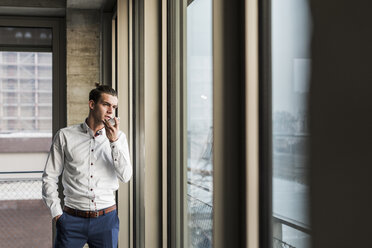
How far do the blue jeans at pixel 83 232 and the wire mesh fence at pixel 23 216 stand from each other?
92.6 inches

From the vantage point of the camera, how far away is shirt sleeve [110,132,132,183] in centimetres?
237

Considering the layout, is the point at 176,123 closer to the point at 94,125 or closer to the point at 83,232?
the point at 94,125

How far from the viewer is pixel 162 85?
2184 mm

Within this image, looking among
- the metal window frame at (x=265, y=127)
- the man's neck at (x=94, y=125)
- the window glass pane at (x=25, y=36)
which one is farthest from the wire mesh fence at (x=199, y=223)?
the window glass pane at (x=25, y=36)

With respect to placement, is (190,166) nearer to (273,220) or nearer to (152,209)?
(152,209)

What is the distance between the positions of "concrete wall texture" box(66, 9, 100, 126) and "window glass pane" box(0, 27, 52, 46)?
23.4 inches

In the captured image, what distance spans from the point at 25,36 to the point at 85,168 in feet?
9.44

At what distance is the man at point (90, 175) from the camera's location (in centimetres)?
242

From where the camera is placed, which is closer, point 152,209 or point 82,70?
point 152,209

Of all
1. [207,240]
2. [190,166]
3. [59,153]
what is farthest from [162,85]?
[207,240]

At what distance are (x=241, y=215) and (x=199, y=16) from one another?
0.78m

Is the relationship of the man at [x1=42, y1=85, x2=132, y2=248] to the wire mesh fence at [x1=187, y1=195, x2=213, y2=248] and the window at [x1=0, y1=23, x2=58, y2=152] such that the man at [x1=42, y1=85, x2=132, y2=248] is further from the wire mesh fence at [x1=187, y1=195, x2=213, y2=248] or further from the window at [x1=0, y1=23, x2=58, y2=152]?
the window at [x1=0, y1=23, x2=58, y2=152]

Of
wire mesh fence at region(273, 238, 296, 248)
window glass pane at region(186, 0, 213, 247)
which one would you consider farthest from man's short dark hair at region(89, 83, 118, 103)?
wire mesh fence at region(273, 238, 296, 248)

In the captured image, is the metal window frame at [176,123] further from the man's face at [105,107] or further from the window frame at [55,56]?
the window frame at [55,56]
